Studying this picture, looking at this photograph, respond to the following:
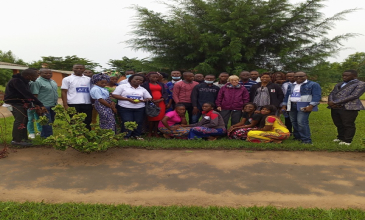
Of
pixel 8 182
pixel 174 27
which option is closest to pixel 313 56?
pixel 174 27

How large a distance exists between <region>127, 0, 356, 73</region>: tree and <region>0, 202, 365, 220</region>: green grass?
607 cm

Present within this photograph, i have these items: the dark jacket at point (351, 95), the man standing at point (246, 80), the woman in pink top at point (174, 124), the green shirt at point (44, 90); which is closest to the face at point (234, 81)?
the man standing at point (246, 80)

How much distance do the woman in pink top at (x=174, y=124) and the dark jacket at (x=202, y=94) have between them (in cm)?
38

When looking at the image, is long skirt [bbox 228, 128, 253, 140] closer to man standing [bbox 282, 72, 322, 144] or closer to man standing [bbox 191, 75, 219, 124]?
man standing [bbox 191, 75, 219, 124]

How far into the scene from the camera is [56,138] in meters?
4.18

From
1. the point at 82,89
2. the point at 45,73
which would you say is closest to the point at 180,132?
the point at 82,89

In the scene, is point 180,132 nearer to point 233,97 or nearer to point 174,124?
point 174,124

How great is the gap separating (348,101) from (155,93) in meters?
3.99

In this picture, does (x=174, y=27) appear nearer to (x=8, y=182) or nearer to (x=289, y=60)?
(x=289, y=60)

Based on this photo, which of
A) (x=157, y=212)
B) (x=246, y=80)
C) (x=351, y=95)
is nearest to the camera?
(x=157, y=212)

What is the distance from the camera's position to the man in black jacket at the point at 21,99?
4.88 m

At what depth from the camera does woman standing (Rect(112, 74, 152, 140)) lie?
218 inches

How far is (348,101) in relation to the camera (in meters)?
5.30

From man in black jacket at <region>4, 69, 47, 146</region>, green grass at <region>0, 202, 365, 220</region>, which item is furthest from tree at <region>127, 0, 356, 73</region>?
green grass at <region>0, 202, 365, 220</region>
